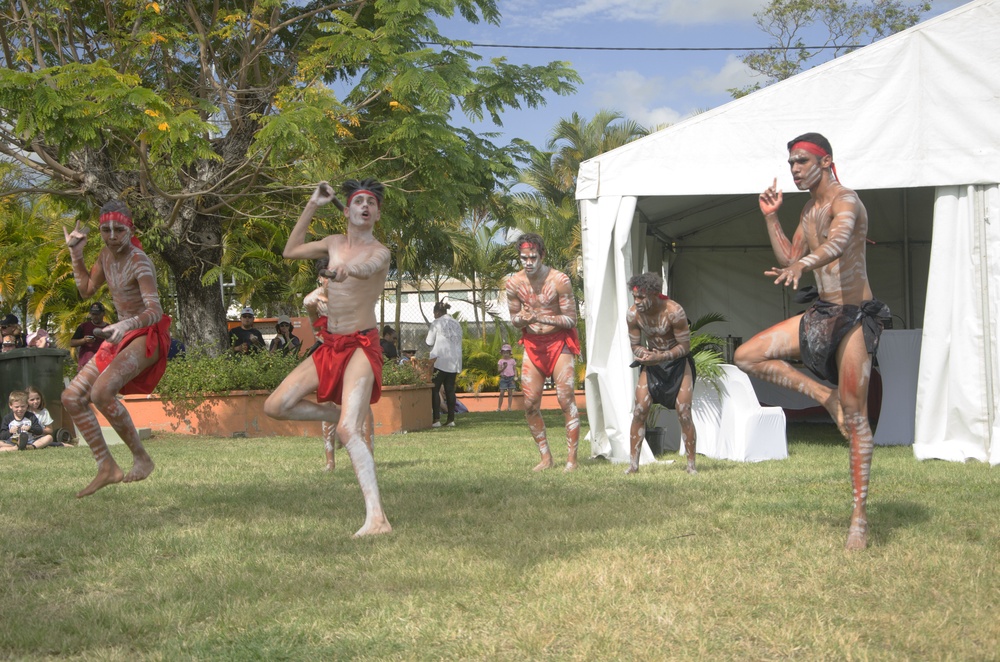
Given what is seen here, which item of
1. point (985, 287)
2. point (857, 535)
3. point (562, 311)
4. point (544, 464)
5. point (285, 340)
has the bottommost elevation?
point (544, 464)

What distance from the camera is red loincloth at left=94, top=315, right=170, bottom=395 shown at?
7.05 metres

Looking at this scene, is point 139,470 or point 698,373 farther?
point 698,373

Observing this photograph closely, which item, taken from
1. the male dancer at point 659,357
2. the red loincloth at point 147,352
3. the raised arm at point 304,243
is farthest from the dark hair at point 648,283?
the red loincloth at point 147,352

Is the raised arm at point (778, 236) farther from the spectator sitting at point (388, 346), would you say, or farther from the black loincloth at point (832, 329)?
the spectator sitting at point (388, 346)

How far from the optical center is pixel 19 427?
12.7m

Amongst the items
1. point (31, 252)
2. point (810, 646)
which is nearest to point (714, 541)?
point (810, 646)

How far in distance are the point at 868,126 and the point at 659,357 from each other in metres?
3.19

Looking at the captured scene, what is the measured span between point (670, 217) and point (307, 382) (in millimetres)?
8488

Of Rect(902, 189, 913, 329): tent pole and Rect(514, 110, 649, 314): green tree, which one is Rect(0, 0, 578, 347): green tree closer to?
Rect(902, 189, 913, 329): tent pole


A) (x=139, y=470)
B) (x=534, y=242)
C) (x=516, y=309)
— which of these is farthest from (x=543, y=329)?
(x=139, y=470)

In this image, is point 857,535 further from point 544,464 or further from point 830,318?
point 544,464

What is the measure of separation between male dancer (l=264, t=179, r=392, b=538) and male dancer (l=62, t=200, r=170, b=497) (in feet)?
4.35

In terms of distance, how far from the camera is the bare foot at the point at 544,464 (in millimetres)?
9000

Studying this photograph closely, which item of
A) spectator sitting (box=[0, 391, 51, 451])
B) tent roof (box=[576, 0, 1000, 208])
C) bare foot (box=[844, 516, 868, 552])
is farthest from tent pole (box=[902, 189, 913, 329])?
spectator sitting (box=[0, 391, 51, 451])
